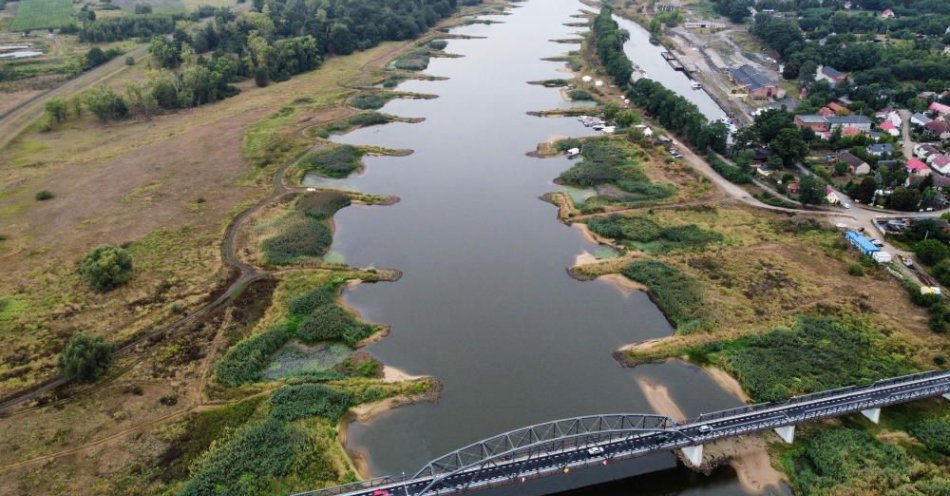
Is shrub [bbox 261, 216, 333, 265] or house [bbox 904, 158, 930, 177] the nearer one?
shrub [bbox 261, 216, 333, 265]

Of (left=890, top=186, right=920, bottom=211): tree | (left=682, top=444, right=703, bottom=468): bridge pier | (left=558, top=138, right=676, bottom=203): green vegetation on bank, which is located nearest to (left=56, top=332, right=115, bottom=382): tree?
(left=682, top=444, right=703, bottom=468): bridge pier

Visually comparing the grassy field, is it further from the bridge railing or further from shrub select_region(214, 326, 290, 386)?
the bridge railing

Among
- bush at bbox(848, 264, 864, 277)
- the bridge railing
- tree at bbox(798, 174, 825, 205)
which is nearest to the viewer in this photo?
the bridge railing

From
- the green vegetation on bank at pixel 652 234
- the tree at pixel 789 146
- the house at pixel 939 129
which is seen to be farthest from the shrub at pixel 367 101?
the house at pixel 939 129

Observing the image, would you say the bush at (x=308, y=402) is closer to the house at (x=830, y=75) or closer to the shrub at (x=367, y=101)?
the shrub at (x=367, y=101)

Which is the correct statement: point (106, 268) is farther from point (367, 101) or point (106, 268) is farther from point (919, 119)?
point (919, 119)

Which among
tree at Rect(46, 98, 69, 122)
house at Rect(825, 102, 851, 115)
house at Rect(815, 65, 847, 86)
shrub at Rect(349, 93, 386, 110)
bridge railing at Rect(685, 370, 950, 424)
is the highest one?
tree at Rect(46, 98, 69, 122)

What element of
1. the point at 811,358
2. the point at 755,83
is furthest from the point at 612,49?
the point at 811,358
